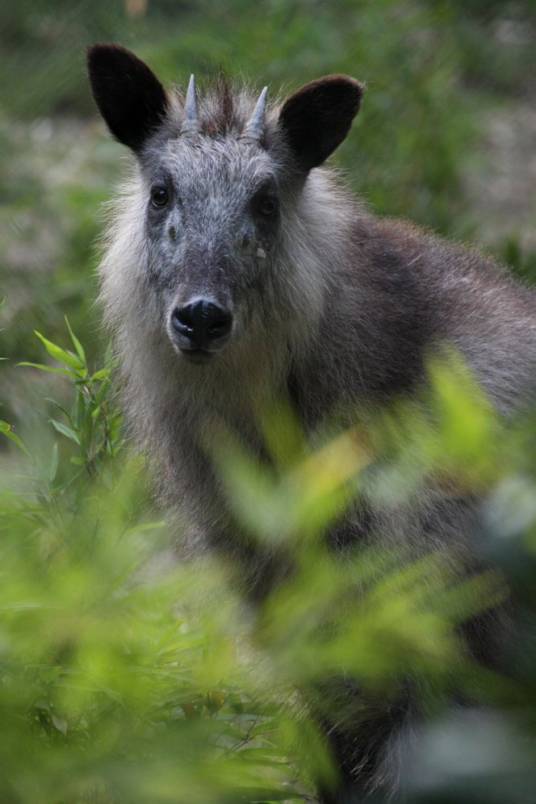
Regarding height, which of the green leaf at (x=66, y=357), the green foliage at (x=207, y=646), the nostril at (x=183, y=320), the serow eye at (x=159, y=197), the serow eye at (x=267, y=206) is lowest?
the green leaf at (x=66, y=357)

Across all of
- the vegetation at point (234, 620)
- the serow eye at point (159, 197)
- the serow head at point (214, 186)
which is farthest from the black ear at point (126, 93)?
the vegetation at point (234, 620)

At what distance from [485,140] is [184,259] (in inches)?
252

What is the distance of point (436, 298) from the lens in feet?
16.2

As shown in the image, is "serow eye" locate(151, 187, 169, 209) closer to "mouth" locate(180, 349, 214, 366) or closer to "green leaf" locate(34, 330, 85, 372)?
"mouth" locate(180, 349, 214, 366)

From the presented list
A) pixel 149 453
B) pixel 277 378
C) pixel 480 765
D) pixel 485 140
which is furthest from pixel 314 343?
pixel 485 140

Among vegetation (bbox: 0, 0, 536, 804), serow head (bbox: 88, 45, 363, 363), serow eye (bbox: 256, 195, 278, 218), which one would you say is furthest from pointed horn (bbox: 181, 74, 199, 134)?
vegetation (bbox: 0, 0, 536, 804)

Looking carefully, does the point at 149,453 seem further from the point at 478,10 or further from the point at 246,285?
the point at 478,10

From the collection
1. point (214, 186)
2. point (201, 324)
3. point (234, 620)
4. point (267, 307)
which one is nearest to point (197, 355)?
point (201, 324)

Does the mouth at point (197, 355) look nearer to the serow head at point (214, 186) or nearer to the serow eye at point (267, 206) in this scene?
the serow head at point (214, 186)

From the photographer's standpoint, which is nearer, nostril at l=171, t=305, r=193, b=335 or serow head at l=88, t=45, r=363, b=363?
nostril at l=171, t=305, r=193, b=335

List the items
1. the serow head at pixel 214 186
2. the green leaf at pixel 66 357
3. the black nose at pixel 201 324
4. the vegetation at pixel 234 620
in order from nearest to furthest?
the vegetation at pixel 234 620, the green leaf at pixel 66 357, the black nose at pixel 201 324, the serow head at pixel 214 186

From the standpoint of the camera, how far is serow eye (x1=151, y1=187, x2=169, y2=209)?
4.78m

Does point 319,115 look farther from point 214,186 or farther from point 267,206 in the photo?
point 214,186

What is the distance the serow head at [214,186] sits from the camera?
440 centimetres
